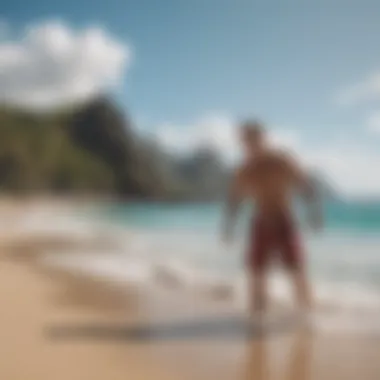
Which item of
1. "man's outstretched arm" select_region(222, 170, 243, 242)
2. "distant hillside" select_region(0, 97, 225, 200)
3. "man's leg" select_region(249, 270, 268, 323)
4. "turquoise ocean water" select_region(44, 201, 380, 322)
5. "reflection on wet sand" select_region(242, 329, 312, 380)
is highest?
"distant hillside" select_region(0, 97, 225, 200)

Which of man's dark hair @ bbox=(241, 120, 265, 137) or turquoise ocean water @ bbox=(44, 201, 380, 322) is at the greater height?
man's dark hair @ bbox=(241, 120, 265, 137)

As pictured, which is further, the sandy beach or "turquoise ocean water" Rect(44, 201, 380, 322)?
"turquoise ocean water" Rect(44, 201, 380, 322)

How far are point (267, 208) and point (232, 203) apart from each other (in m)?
0.09

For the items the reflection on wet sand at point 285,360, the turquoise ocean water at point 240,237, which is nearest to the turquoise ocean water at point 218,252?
the turquoise ocean water at point 240,237

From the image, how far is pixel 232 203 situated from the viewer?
4.82 ft

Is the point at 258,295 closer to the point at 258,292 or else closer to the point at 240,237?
the point at 258,292

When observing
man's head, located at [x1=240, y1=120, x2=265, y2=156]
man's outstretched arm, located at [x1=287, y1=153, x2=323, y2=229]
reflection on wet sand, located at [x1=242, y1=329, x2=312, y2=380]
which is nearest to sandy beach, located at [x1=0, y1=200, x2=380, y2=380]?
reflection on wet sand, located at [x1=242, y1=329, x2=312, y2=380]

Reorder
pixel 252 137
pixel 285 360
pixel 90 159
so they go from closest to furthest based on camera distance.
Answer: pixel 285 360 < pixel 252 137 < pixel 90 159

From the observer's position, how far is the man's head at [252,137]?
1.45 meters

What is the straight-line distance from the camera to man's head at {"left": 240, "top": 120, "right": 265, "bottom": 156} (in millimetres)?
1450

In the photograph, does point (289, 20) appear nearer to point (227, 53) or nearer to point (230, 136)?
point (227, 53)

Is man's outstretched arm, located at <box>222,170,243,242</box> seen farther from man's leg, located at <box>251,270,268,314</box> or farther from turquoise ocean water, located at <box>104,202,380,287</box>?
man's leg, located at <box>251,270,268,314</box>

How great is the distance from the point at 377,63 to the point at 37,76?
0.87 meters

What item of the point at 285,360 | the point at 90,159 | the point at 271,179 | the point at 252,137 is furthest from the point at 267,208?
the point at 90,159
